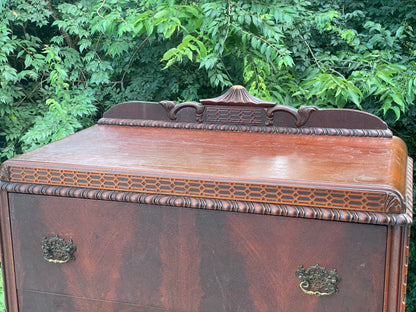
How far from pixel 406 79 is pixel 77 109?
133 cm

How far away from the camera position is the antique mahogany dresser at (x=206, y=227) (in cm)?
78

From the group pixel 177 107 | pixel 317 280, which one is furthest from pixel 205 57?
pixel 317 280

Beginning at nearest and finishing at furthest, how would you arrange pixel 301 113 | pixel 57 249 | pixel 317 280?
pixel 317 280, pixel 57 249, pixel 301 113

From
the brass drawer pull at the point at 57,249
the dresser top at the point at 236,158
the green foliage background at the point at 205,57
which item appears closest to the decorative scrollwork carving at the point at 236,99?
the dresser top at the point at 236,158

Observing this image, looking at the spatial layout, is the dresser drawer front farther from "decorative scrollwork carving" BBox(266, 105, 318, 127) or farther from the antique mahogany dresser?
"decorative scrollwork carving" BBox(266, 105, 318, 127)

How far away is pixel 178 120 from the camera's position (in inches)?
51.2

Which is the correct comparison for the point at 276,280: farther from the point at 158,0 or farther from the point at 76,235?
the point at 158,0

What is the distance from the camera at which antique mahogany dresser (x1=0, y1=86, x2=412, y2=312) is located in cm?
78

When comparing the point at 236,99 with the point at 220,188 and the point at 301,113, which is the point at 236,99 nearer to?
the point at 301,113

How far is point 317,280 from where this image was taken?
81 cm

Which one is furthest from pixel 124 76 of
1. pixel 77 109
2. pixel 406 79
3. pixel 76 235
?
pixel 76 235

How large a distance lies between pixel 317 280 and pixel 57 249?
1.67ft

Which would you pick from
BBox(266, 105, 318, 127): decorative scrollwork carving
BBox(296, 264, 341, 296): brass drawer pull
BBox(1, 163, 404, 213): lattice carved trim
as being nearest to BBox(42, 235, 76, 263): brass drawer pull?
BBox(1, 163, 404, 213): lattice carved trim

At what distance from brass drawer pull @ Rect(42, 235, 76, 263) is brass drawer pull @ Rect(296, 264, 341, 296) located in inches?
17.7
